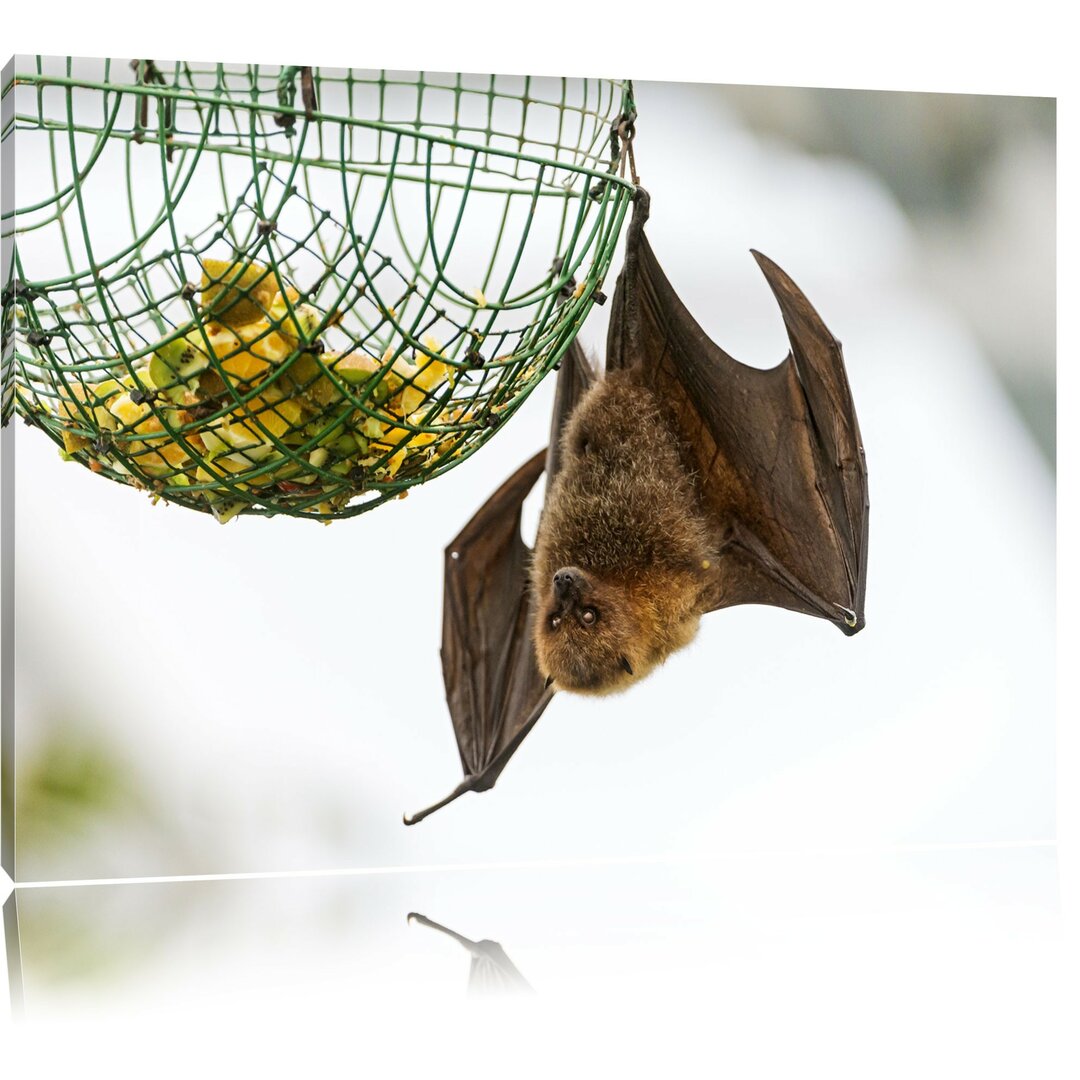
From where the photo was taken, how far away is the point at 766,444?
Answer: 2930 mm

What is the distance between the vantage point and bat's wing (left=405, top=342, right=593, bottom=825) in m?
3.34

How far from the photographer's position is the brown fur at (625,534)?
2893 millimetres

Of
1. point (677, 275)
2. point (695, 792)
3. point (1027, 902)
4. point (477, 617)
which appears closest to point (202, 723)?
point (477, 617)

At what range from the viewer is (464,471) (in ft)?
12.9

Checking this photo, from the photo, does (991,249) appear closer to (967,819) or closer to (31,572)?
(967,819)

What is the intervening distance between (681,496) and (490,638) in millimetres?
726

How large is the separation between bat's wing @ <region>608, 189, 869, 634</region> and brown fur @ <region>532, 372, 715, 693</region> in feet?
0.21

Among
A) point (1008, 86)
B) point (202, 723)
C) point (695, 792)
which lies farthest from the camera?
point (695, 792)

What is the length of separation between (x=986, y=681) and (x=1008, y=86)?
1.61 metres

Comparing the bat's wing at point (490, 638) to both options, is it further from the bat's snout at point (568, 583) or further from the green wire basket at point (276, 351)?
the green wire basket at point (276, 351)

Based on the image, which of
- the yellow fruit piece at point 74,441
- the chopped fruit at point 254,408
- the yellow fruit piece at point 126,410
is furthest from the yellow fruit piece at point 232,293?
the yellow fruit piece at point 74,441

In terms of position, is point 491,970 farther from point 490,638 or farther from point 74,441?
point 74,441

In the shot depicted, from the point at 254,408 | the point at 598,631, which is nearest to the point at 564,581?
the point at 598,631

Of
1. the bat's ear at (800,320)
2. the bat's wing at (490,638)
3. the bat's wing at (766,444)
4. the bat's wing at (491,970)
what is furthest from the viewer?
the bat's wing at (490,638)
